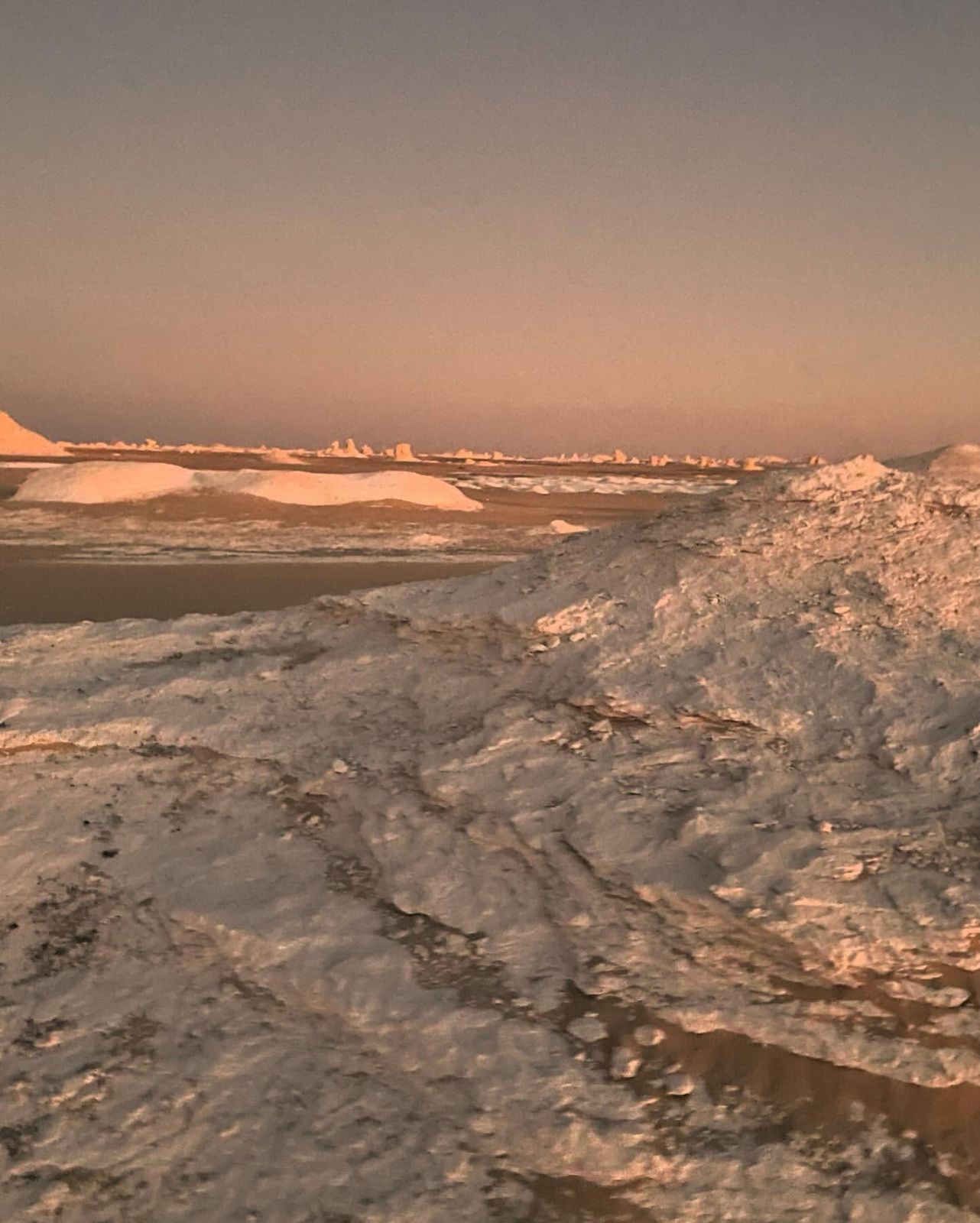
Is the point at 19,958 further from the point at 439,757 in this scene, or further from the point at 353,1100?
the point at 439,757

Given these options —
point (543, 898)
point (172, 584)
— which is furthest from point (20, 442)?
point (543, 898)

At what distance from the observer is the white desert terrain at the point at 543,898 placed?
210cm

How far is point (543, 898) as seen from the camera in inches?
120

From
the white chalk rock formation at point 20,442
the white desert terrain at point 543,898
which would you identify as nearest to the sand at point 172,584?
the white desert terrain at point 543,898

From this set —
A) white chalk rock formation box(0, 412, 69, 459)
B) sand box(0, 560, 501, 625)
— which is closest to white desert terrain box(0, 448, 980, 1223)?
sand box(0, 560, 501, 625)

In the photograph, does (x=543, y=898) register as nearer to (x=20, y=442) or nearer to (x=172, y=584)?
(x=172, y=584)

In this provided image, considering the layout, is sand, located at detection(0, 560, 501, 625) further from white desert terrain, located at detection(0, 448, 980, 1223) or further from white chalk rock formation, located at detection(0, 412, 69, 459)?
white chalk rock formation, located at detection(0, 412, 69, 459)

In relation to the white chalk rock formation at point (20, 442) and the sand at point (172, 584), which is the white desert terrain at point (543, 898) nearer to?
the sand at point (172, 584)

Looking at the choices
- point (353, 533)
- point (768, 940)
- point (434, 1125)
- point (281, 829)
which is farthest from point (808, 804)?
point (353, 533)

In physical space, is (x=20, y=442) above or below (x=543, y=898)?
above

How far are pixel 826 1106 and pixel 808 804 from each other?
3.62 feet

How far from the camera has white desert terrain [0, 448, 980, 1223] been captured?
6.89 feet

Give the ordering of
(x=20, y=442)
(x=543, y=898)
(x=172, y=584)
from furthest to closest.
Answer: (x=20, y=442)
(x=172, y=584)
(x=543, y=898)

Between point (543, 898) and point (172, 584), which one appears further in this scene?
point (172, 584)
